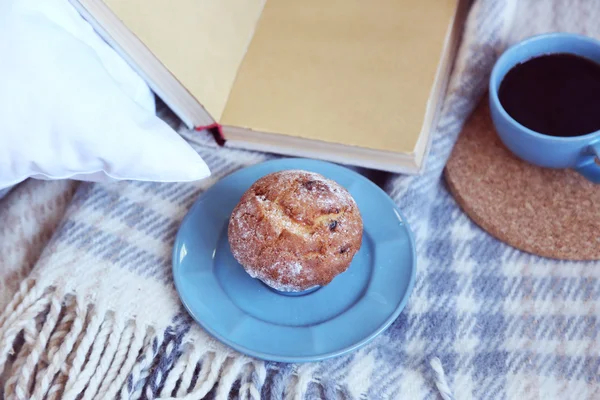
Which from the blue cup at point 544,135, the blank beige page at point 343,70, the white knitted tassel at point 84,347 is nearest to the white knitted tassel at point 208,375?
the white knitted tassel at point 84,347

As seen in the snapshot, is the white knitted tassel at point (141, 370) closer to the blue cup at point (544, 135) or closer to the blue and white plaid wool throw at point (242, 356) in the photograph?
the blue and white plaid wool throw at point (242, 356)

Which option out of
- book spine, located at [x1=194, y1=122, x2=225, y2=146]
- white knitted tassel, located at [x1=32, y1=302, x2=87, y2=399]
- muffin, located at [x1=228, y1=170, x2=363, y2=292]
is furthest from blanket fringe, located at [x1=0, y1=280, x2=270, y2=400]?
book spine, located at [x1=194, y1=122, x2=225, y2=146]

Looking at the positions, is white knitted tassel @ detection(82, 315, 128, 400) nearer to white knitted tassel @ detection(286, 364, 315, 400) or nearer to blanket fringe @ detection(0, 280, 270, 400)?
blanket fringe @ detection(0, 280, 270, 400)

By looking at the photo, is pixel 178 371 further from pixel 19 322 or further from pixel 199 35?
pixel 199 35

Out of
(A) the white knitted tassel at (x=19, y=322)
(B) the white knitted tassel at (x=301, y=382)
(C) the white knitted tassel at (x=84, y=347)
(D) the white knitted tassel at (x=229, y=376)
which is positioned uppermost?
(A) the white knitted tassel at (x=19, y=322)

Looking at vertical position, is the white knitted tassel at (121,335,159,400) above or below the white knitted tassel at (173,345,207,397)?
above

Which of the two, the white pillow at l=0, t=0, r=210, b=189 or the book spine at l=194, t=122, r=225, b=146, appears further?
the book spine at l=194, t=122, r=225, b=146
